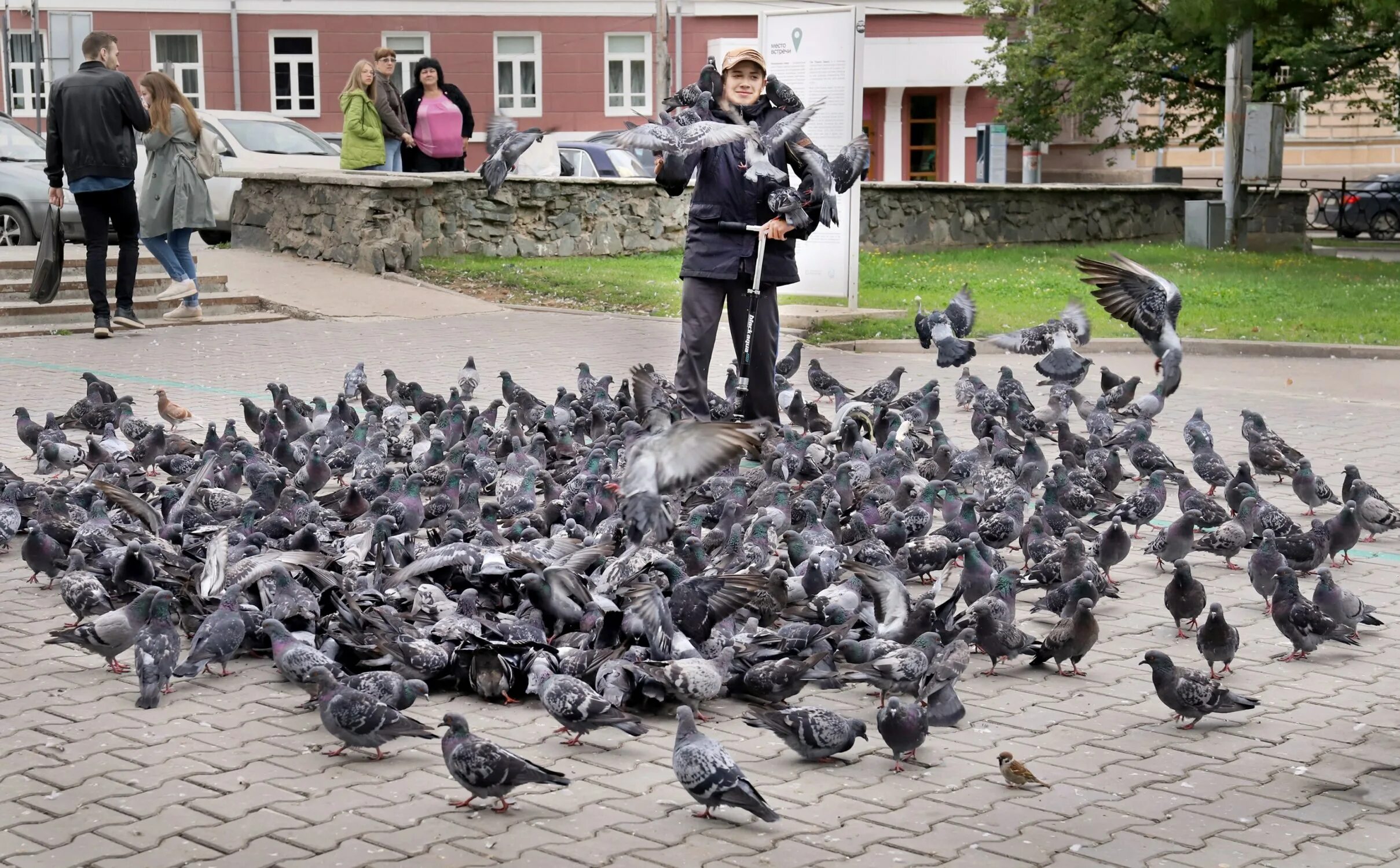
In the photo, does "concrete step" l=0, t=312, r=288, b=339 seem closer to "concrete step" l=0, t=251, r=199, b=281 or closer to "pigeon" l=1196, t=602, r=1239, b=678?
"concrete step" l=0, t=251, r=199, b=281

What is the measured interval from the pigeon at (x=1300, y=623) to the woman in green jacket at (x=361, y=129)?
14452 millimetres

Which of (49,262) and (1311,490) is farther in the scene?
(49,262)

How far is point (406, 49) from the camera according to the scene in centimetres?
4066

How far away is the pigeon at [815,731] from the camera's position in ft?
16.9

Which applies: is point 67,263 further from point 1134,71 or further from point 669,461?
point 1134,71

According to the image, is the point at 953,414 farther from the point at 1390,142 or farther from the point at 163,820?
the point at 1390,142

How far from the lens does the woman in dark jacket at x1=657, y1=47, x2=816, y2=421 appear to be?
9000 millimetres

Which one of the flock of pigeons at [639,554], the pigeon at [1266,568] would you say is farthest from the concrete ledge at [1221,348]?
the pigeon at [1266,568]

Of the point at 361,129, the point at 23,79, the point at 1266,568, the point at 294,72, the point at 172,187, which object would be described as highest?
the point at 294,72

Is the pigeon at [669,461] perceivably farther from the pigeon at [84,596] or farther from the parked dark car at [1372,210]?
the parked dark car at [1372,210]

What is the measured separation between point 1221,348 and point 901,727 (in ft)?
35.7

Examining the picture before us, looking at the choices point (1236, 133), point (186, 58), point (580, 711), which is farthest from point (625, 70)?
point (580, 711)

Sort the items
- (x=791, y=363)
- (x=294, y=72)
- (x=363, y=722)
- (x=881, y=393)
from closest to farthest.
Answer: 1. (x=363, y=722)
2. (x=881, y=393)
3. (x=791, y=363)
4. (x=294, y=72)

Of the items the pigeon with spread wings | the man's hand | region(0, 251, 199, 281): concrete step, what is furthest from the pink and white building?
the man's hand
